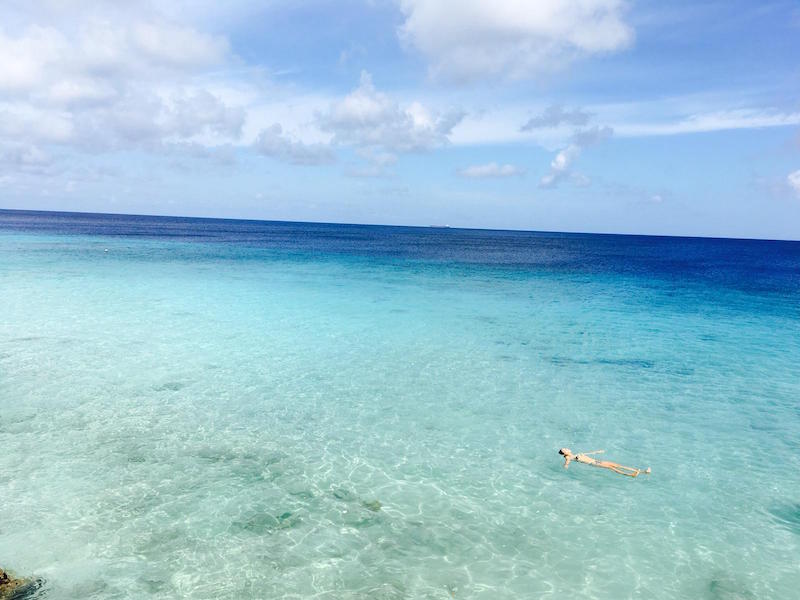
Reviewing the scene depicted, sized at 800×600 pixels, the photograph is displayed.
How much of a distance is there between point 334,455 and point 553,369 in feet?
41.1

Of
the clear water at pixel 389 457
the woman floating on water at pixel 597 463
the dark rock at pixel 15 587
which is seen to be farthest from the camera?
the woman floating on water at pixel 597 463

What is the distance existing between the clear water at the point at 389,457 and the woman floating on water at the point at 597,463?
0.87ft

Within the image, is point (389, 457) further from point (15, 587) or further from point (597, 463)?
point (15, 587)

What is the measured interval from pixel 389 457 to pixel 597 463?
6060 millimetres

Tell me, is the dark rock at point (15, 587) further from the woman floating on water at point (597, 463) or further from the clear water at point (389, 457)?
the woman floating on water at point (597, 463)

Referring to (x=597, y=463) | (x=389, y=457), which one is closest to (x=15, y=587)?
(x=389, y=457)

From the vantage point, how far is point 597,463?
15.1 meters

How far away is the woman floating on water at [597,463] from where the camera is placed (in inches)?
582

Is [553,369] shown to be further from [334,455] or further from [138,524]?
[138,524]

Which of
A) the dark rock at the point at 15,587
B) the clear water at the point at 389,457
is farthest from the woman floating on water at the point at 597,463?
the dark rock at the point at 15,587

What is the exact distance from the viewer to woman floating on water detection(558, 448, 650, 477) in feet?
48.5

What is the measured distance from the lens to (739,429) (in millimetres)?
17891

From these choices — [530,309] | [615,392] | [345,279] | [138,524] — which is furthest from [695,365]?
[345,279]

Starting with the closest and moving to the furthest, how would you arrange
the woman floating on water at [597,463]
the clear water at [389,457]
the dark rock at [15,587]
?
the dark rock at [15,587] → the clear water at [389,457] → the woman floating on water at [597,463]
